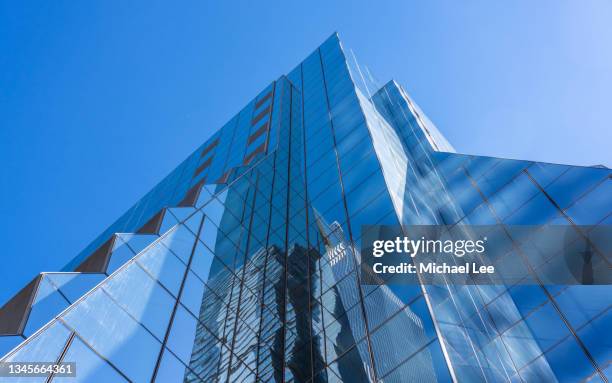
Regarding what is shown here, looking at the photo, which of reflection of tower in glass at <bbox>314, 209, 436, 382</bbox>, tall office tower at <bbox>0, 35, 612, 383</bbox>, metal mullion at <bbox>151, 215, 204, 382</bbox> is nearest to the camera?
reflection of tower in glass at <bbox>314, 209, 436, 382</bbox>

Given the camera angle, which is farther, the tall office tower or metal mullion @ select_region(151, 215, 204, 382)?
metal mullion @ select_region(151, 215, 204, 382)

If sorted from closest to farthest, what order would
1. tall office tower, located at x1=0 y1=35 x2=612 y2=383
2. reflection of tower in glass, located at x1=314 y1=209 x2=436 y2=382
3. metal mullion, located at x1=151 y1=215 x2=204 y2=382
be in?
reflection of tower in glass, located at x1=314 y1=209 x2=436 y2=382
tall office tower, located at x1=0 y1=35 x2=612 y2=383
metal mullion, located at x1=151 y1=215 x2=204 y2=382

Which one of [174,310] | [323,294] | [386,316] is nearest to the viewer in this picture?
[386,316]

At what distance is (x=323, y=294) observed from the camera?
16641 mm

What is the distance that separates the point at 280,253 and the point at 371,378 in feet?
26.5

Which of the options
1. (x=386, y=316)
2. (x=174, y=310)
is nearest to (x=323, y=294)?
(x=386, y=316)

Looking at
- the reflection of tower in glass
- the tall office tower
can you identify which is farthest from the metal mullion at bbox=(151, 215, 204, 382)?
the reflection of tower in glass

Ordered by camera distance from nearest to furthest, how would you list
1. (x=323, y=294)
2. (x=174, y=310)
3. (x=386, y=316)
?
(x=386, y=316)
(x=174, y=310)
(x=323, y=294)

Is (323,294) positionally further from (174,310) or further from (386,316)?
(174,310)

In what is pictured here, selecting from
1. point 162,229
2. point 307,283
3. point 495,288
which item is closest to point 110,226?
point 162,229

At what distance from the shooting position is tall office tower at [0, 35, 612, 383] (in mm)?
12945

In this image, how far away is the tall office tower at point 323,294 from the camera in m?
12.9

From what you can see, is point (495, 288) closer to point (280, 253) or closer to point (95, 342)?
point (280, 253)

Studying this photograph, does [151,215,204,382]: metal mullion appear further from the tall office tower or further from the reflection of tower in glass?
the reflection of tower in glass
